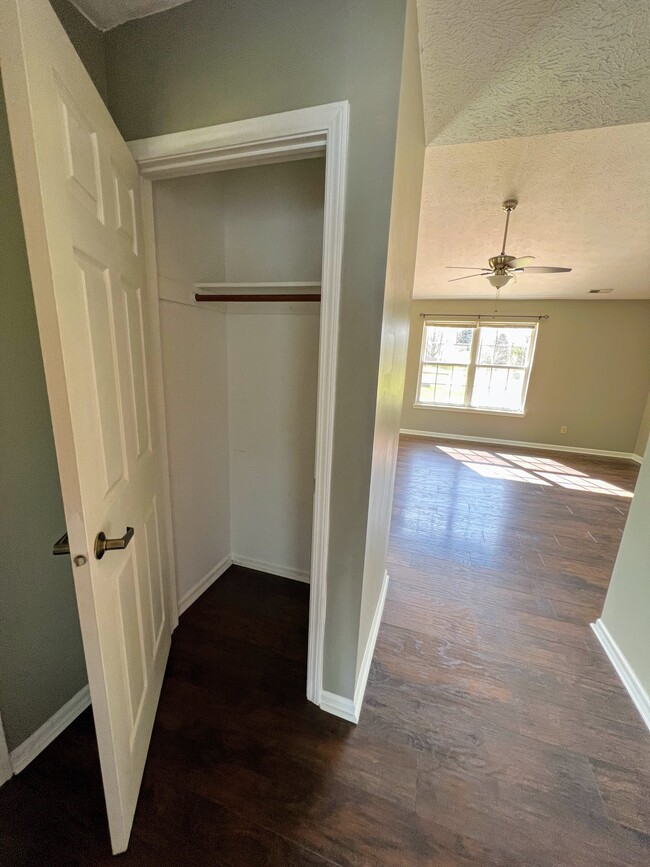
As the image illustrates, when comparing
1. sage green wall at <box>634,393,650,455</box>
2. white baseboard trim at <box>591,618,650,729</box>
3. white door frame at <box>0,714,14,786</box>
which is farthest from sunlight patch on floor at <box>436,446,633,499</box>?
white door frame at <box>0,714,14,786</box>

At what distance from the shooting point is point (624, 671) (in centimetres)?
168

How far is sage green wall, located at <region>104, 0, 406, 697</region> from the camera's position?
96cm

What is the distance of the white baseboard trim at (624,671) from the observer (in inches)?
59.3

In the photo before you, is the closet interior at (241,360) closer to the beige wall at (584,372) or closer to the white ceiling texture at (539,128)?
the white ceiling texture at (539,128)

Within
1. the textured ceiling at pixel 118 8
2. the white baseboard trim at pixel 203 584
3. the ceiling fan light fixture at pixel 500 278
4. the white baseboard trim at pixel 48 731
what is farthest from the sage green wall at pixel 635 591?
the textured ceiling at pixel 118 8

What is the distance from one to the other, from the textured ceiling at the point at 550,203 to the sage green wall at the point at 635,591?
5.34 feet

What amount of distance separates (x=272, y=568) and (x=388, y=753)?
48.3 inches

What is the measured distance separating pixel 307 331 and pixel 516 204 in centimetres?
197

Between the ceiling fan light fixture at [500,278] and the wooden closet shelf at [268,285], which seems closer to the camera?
the wooden closet shelf at [268,285]

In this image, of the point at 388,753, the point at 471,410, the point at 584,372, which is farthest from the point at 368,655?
the point at 584,372

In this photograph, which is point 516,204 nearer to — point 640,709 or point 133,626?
point 640,709

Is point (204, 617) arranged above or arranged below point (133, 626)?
below

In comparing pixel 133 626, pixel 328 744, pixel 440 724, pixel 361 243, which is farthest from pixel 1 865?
pixel 361 243

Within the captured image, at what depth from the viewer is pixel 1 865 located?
963 millimetres
